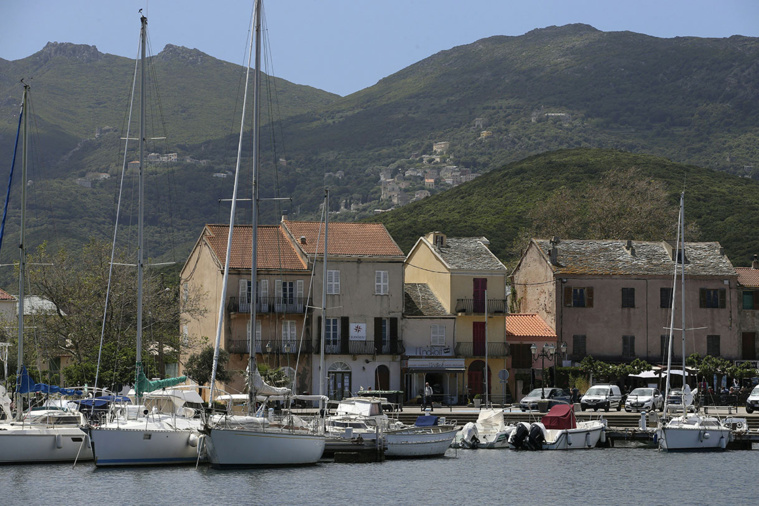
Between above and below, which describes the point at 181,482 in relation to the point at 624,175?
below

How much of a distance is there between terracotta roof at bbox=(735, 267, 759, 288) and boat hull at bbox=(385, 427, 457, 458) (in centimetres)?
3298

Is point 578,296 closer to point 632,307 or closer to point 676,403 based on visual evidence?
point 632,307

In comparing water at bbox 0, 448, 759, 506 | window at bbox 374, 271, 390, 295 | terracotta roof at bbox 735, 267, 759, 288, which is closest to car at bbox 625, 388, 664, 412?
water at bbox 0, 448, 759, 506

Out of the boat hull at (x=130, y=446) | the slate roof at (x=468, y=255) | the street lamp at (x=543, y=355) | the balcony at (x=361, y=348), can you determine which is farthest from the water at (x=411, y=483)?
the slate roof at (x=468, y=255)

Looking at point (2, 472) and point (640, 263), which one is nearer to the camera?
point (2, 472)

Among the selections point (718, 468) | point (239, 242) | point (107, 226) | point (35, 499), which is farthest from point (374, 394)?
point (107, 226)

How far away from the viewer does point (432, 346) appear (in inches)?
2675

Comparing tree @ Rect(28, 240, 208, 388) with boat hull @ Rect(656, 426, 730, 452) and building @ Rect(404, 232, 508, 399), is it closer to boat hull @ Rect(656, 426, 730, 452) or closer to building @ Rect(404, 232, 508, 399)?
building @ Rect(404, 232, 508, 399)

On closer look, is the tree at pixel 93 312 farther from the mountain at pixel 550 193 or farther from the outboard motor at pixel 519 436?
the mountain at pixel 550 193

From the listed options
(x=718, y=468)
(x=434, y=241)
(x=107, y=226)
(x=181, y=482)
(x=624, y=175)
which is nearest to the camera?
(x=181, y=482)

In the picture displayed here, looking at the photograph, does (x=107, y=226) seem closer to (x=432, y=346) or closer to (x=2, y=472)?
(x=432, y=346)

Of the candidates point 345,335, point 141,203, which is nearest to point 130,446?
point 141,203

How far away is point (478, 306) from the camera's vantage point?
6894cm

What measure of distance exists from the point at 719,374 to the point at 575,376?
341 inches
